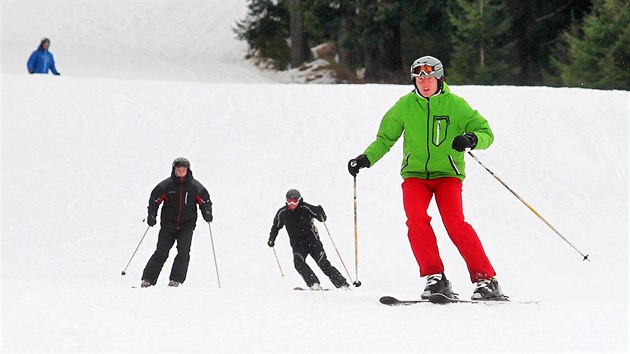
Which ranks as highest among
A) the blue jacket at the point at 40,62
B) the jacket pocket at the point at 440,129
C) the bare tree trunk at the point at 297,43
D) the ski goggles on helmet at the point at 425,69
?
the bare tree trunk at the point at 297,43

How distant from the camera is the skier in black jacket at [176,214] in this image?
9.66 meters

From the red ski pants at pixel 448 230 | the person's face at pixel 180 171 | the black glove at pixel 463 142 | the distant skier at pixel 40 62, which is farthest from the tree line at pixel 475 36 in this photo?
the black glove at pixel 463 142

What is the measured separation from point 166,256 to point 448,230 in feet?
12.9

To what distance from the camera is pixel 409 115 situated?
A: 658 cm

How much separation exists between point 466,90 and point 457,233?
1407 cm

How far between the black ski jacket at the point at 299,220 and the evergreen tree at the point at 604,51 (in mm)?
18813

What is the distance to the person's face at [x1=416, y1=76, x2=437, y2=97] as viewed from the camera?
6488 mm

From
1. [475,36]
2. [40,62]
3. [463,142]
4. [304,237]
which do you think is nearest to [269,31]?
[475,36]

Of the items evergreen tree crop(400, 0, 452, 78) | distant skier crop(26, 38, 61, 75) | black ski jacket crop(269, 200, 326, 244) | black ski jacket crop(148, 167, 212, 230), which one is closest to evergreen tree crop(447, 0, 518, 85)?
evergreen tree crop(400, 0, 452, 78)

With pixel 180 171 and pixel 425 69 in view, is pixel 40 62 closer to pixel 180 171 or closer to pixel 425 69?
pixel 180 171

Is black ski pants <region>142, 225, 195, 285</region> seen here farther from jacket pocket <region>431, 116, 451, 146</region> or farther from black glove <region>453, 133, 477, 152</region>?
black glove <region>453, 133, 477, 152</region>

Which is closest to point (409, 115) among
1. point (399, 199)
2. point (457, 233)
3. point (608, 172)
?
point (457, 233)

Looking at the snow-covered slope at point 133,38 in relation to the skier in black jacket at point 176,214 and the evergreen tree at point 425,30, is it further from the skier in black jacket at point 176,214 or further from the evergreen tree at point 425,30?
the skier in black jacket at point 176,214

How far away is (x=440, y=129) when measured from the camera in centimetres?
654
